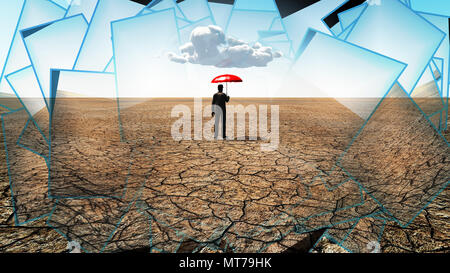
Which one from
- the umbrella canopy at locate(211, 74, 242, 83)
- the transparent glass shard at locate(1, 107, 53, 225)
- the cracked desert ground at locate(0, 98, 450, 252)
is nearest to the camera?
the cracked desert ground at locate(0, 98, 450, 252)

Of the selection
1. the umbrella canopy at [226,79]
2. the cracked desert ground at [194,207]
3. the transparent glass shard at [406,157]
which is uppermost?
the umbrella canopy at [226,79]

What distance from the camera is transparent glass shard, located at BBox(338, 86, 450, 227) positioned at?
1.56 m

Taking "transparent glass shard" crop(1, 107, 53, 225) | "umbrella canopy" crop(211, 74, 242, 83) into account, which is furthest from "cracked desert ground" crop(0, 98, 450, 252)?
"umbrella canopy" crop(211, 74, 242, 83)

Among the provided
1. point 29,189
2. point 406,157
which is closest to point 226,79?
point 406,157

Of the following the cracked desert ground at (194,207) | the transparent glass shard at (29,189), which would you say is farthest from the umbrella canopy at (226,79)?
the transparent glass shard at (29,189)

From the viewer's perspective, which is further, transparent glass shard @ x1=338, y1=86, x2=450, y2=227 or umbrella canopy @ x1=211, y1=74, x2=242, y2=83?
umbrella canopy @ x1=211, y1=74, x2=242, y2=83

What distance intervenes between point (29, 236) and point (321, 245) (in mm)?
1997

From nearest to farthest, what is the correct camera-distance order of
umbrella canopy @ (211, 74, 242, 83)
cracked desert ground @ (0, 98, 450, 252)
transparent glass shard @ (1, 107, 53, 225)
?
cracked desert ground @ (0, 98, 450, 252) → transparent glass shard @ (1, 107, 53, 225) → umbrella canopy @ (211, 74, 242, 83)

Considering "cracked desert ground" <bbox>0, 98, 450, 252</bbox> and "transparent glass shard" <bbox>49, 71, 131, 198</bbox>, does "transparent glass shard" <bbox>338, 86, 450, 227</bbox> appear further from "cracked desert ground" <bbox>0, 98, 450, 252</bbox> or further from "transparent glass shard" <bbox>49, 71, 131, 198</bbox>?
"transparent glass shard" <bbox>49, 71, 131, 198</bbox>

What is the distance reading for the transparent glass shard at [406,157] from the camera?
1564 mm

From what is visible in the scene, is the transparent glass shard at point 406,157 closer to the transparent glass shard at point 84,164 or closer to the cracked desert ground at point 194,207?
the cracked desert ground at point 194,207

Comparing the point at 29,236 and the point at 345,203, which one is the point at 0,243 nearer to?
the point at 29,236

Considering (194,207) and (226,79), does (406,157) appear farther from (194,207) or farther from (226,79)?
(226,79)

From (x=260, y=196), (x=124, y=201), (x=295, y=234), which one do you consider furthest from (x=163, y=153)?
(x=295, y=234)
